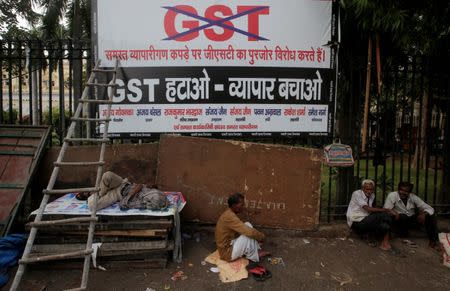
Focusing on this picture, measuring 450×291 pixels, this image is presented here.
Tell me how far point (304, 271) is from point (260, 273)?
2.04 ft

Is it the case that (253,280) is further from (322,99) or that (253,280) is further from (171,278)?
(322,99)

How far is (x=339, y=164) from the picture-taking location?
18.4 feet

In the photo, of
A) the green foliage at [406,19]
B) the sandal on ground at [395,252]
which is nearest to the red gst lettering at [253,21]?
the green foliage at [406,19]

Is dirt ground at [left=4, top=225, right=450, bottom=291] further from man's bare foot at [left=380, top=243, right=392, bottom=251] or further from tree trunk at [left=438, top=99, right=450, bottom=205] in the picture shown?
tree trunk at [left=438, top=99, right=450, bottom=205]

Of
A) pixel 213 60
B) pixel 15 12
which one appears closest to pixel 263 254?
pixel 213 60

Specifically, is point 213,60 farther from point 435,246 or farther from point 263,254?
point 435,246

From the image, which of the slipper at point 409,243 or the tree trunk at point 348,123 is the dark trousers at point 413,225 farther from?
the tree trunk at point 348,123

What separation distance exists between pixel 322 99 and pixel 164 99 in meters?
2.43

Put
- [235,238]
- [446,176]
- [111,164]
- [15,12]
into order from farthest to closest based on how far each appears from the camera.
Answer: [15,12] → [446,176] → [111,164] → [235,238]

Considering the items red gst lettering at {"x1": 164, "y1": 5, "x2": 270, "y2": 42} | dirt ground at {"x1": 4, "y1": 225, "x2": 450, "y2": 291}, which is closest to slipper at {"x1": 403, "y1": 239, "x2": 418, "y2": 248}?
dirt ground at {"x1": 4, "y1": 225, "x2": 450, "y2": 291}

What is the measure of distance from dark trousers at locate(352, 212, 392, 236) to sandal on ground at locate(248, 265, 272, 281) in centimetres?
167

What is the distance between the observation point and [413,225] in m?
5.75

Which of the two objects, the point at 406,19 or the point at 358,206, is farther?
the point at 358,206

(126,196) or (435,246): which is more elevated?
(126,196)
